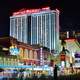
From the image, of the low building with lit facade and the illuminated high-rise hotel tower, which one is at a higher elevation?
the illuminated high-rise hotel tower

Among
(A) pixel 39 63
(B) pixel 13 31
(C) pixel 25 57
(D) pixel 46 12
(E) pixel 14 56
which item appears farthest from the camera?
(B) pixel 13 31

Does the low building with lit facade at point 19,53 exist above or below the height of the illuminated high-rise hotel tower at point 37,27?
below

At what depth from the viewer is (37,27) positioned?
127m

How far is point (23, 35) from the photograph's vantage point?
127 meters

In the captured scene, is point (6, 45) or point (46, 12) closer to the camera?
point (6, 45)

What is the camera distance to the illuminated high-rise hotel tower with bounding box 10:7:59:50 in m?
121

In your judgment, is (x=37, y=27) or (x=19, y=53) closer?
(x=19, y=53)

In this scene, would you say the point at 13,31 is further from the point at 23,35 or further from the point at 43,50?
the point at 43,50

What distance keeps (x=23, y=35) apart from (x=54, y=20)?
15010 millimetres

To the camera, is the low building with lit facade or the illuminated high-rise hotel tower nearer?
the low building with lit facade

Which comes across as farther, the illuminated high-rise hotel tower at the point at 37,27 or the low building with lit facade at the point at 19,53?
the illuminated high-rise hotel tower at the point at 37,27

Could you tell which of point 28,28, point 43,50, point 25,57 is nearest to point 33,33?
point 28,28

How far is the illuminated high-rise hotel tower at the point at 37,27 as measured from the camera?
121438 mm

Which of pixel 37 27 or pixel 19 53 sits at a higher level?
pixel 37 27
